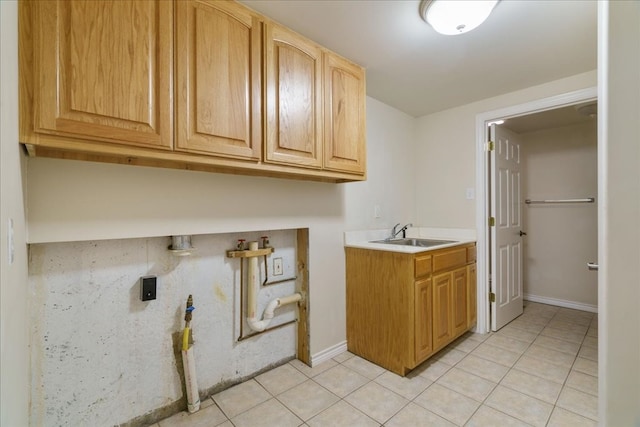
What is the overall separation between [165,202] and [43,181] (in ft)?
1.52

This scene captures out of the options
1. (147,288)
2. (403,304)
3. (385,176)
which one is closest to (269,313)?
(147,288)

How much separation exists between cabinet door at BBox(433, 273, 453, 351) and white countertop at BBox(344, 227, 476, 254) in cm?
28

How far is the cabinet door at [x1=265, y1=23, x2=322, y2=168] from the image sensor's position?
153cm

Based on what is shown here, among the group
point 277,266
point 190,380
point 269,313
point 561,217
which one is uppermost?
point 561,217

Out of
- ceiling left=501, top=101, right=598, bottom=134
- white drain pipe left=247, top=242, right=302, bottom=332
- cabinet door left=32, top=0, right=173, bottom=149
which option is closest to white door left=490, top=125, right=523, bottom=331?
ceiling left=501, top=101, right=598, bottom=134

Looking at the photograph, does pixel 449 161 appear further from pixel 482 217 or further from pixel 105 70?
pixel 105 70

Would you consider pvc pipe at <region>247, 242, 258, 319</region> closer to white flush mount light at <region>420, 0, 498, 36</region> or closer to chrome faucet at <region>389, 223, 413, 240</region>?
chrome faucet at <region>389, 223, 413, 240</region>

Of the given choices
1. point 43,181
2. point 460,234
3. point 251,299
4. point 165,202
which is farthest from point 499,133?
point 43,181

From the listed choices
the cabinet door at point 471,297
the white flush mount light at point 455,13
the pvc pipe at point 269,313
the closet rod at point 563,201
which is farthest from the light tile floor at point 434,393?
the white flush mount light at point 455,13

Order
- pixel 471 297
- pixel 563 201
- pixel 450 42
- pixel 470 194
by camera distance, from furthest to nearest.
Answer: pixel 563 201
pixel 470 194
pixel 471 297
pixel 450 42

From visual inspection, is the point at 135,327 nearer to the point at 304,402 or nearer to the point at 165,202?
the point at 165,202

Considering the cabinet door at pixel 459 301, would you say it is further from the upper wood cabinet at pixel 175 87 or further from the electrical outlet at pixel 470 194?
the upper wood cabinet at pixel 175 87

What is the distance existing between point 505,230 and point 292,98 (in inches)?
102

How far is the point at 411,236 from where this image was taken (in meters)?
3.06
